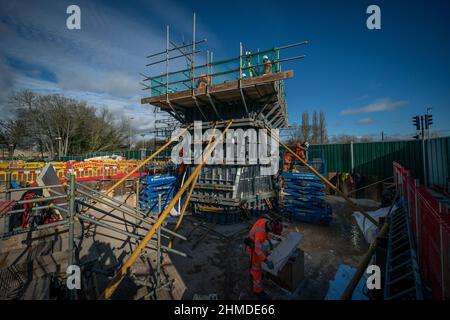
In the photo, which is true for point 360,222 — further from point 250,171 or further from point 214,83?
point 214,83

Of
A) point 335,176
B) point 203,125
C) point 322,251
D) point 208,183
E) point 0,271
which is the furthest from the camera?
point 335,176

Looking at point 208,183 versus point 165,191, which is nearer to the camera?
point 208,183

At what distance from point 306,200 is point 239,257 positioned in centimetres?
438

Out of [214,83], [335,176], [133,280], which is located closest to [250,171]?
[214,83]

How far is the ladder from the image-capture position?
2.84 m

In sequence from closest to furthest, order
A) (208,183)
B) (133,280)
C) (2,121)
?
1. (133,280)
2. (208,183)
3. (2,121)

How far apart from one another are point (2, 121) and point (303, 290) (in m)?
44.6

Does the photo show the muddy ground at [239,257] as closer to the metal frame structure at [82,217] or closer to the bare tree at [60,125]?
the metal frame structure at [82,217]

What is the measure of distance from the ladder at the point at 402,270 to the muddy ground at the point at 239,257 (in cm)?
133

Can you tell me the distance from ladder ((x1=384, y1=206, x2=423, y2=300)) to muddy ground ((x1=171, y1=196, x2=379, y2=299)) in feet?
4.36

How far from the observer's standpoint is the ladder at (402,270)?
9.30 feet

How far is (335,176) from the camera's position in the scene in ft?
50.5

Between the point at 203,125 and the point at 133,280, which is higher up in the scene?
the point at 203,125

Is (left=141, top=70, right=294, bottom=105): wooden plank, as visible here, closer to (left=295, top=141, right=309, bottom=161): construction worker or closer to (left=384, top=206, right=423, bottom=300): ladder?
(left=295, top=141, right=309, bottom=161): construction worker
